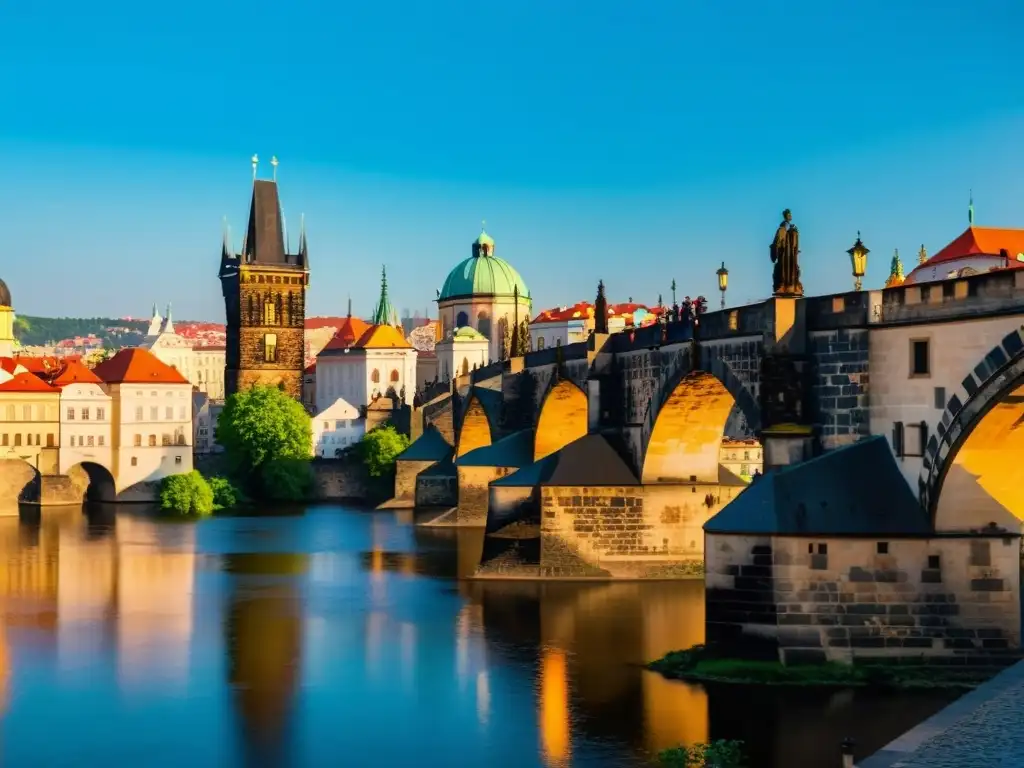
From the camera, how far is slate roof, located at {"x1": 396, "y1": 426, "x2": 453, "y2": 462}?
97.5 metres

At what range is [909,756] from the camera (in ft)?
75.3

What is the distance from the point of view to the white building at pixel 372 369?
152 meters

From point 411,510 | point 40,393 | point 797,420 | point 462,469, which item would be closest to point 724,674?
point 797,420

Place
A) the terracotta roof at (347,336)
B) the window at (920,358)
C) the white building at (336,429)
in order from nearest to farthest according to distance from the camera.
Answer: the window at (920,358) → the white building at (336,429) → the terracotta roof at (347,336)

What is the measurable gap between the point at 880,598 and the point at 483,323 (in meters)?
119

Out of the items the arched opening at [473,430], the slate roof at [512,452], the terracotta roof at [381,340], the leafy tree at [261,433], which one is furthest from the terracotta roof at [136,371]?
the slate roof at [512,452]

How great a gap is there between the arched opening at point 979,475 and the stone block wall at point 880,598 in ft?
1.81

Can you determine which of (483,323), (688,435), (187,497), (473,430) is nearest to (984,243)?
(473,430)

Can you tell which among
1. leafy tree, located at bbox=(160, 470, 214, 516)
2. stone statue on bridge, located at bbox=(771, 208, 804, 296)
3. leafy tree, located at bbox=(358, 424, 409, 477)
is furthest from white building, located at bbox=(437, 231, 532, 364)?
stone statue on bridge, located at bbox=(771, 208, 804, 296)

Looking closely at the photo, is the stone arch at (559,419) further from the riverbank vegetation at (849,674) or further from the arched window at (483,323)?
the arched window at (483,323)

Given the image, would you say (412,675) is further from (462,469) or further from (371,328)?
(371,328)

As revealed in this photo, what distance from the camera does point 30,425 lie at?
102562 millimetres

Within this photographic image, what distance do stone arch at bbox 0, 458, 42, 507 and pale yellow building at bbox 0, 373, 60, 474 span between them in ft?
4.15

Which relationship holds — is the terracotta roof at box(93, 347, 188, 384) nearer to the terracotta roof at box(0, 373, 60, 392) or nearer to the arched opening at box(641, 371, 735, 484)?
the terracotta roof at box(0, 373, 60, 392)
